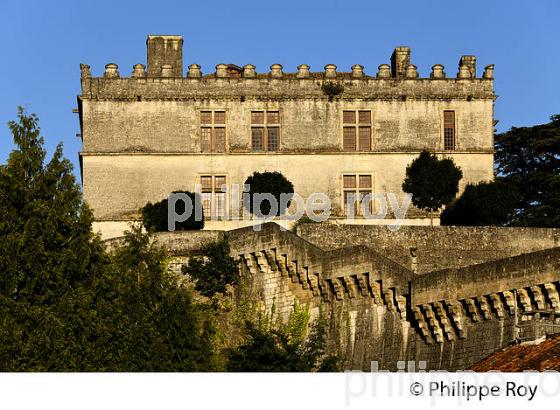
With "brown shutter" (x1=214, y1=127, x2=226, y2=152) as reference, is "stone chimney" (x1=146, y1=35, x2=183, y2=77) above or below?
above

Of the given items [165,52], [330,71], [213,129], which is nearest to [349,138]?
[330,71]

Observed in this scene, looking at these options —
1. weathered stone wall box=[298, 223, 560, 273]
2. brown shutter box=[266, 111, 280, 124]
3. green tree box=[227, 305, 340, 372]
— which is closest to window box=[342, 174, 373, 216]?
brown shutter box=[266, 111, 280, 124]

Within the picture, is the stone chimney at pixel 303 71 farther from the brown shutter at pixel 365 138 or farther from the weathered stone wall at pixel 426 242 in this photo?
the weathered stone wall at pixel 426 242

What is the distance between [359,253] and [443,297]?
3.96 m

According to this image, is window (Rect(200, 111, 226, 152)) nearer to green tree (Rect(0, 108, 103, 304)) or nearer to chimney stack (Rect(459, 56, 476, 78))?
chimney stack (Rect(459, 56, 476, 78))

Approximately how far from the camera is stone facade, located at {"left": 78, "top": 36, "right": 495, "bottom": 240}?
51.9m

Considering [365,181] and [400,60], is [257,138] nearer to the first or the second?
[365,181]

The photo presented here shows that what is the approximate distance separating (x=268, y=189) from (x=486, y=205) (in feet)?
22.1

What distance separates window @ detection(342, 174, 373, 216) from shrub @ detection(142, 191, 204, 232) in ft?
16.5

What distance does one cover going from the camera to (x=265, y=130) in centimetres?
5253

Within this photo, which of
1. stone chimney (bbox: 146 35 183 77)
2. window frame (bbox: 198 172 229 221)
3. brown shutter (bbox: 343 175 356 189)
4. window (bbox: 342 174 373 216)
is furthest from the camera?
stone chimney (bbox: 146 35 183 77)

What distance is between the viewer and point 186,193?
5016 cm
